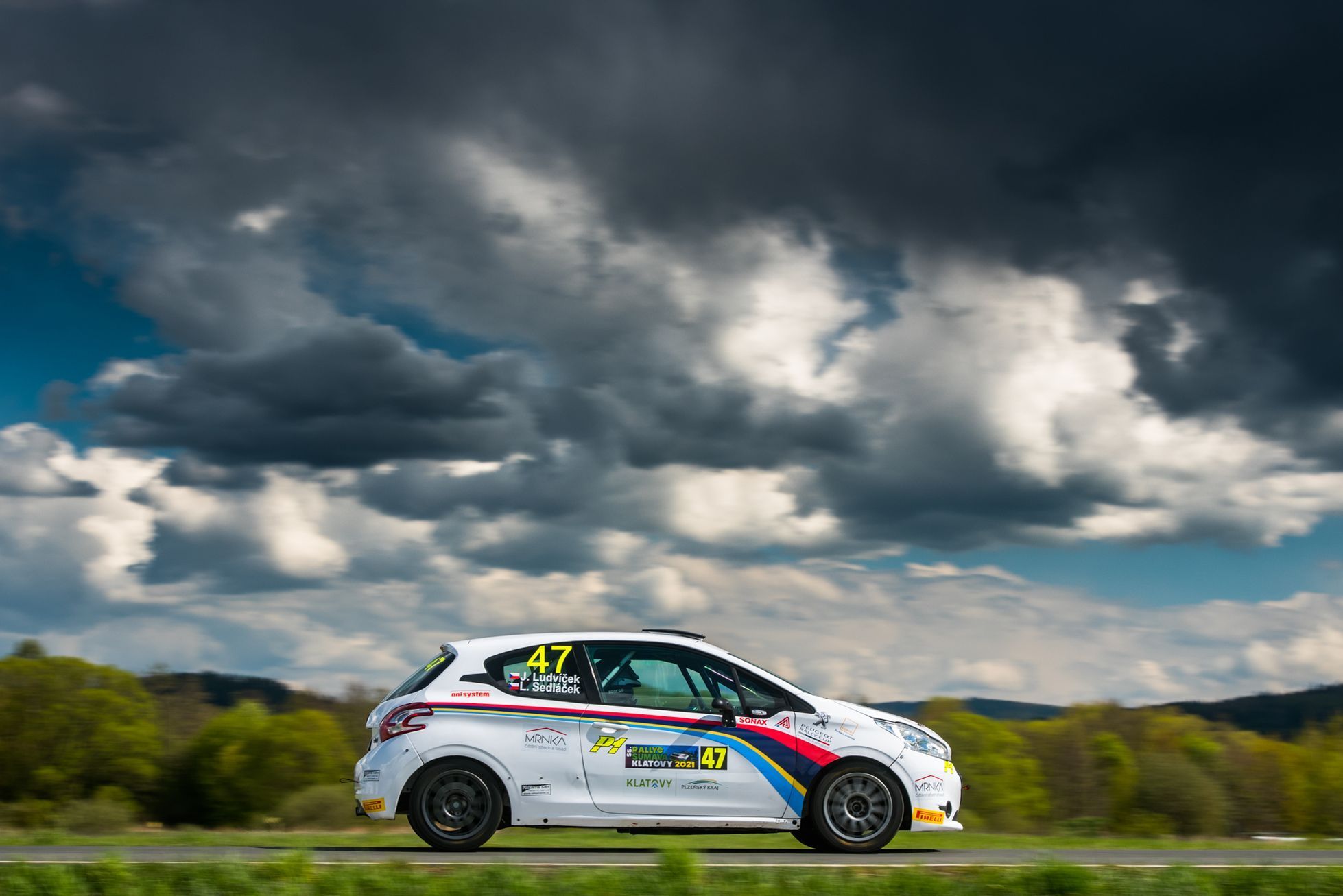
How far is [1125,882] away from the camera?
8039 mm

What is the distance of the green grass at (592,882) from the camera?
7.67m

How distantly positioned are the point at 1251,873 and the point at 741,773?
376cm

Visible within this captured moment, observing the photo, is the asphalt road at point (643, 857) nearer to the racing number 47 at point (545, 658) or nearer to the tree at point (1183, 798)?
the racing number 47 at point (545, 658)

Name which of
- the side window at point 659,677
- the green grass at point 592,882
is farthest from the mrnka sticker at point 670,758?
the green grass at point 592,882

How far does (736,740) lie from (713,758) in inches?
9.2

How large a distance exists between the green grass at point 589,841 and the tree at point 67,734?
1116cm

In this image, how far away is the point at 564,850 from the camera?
34.8 ft

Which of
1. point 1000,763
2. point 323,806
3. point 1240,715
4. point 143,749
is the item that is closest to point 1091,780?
point 1000,763

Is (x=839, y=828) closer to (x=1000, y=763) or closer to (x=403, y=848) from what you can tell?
(x=403, y=848)

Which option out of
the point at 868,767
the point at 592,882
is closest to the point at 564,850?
the point at 868,767

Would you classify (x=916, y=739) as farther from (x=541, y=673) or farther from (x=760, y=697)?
(x=541, y=673)

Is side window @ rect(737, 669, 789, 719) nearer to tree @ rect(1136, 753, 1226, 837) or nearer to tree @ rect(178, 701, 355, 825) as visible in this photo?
tree @ rect(1136, 753, 1226, 837)

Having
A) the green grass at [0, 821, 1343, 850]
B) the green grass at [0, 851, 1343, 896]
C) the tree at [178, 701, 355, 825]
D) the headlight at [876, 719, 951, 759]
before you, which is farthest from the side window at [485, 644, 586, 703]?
the tree at [178, 701, 355, 825]

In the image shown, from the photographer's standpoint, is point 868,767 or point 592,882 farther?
point 868,767
